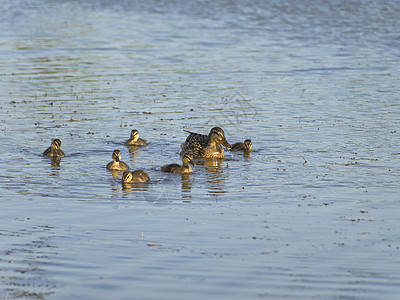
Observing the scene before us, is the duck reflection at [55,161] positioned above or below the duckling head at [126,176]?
above

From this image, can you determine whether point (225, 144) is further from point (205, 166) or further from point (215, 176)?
point (215, 176)

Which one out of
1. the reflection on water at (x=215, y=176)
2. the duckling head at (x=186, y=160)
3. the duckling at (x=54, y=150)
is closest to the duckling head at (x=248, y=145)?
the reflection on water at (x=215, y=176)

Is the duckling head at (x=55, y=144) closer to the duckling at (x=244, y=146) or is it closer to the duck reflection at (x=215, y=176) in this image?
the duck reflection at (x=215, y=176)

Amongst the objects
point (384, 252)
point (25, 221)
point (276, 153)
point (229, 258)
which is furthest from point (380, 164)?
point (25, 221)

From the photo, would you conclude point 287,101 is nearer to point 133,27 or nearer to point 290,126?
point 290,126

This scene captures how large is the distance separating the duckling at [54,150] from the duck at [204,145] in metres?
1.91

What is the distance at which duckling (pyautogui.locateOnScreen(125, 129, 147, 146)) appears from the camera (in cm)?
1245

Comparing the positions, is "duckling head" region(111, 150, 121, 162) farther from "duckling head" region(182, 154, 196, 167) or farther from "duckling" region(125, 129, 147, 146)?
"duckling" region(125, 129, 147, 146)

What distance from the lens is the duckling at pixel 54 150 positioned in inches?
460

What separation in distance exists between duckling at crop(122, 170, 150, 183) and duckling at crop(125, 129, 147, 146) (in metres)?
1.74

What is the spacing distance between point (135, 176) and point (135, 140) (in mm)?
2047

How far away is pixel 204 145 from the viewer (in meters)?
Answer: 12.4

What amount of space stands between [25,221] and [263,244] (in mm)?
2616

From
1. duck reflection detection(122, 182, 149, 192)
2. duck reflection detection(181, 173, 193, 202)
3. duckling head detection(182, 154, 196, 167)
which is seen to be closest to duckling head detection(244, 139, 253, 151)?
duckling head detection(182, 154, 196, 167)
